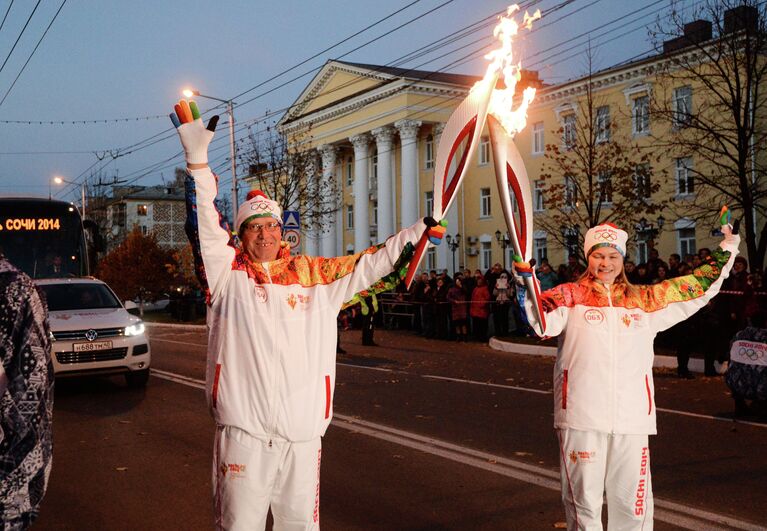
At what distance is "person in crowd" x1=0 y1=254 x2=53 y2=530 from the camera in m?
2.55

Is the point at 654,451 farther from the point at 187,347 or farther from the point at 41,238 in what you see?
the point at 187,347

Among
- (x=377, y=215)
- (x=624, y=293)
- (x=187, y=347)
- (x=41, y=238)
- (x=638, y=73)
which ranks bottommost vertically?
(x=187, y=347)

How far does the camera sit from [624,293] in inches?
176

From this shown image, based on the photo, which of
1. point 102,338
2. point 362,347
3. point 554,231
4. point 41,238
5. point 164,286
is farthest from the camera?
point 164,286

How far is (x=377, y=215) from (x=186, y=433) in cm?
4567

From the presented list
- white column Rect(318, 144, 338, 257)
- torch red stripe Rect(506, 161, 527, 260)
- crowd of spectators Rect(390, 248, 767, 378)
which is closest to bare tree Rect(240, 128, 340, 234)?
crowd of spectators Rect(390, 248, 767, 378)

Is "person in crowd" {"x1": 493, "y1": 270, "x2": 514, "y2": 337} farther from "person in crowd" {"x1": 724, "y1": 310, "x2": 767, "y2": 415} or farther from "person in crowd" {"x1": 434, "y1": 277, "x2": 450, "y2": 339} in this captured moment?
"person in crowd" {"x1": 724, "y1": 310, "x2": 767, "y2": 415}

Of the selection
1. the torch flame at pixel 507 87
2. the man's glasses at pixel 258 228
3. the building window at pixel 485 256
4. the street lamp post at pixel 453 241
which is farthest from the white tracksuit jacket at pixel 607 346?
the building window at pixel 485 256

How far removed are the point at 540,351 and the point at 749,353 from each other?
9799 millimetres

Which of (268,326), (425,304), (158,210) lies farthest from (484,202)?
(158,210)

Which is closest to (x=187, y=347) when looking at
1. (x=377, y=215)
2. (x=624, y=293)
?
(x=624, y=293)

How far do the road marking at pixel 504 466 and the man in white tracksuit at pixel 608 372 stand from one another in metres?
1.67

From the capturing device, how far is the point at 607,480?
4.13 m

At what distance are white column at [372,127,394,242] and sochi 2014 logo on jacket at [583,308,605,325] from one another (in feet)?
155
